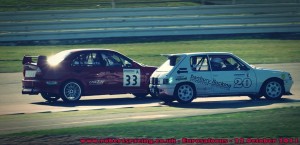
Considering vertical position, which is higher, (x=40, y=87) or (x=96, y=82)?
(x=96, y=82)

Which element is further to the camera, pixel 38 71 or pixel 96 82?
pixel 96 82

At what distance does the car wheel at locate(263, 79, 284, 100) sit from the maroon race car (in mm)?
3115

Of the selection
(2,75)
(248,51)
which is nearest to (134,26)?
(248,51)

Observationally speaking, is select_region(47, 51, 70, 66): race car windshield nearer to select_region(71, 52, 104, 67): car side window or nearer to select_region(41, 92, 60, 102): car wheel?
select_region(71, 52, 104, 67): car side window

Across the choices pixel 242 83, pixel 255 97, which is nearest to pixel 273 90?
pixel 255 97

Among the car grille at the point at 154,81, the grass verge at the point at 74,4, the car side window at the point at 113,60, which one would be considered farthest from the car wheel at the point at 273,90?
the grass verge at the point at 74,4

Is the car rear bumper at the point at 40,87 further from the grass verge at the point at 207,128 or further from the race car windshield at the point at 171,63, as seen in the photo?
the grass verge at the point at 207,128

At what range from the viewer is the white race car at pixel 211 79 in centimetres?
1914

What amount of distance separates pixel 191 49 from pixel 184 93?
36.5 ft

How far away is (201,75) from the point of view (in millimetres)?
19328

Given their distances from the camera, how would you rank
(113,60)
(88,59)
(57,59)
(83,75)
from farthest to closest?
(113,60)
(88,59)
(57,59)
(83,75)

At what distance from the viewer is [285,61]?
2866 cm

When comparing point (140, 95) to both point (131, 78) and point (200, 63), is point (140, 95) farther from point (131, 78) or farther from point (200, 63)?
point (200, 63)

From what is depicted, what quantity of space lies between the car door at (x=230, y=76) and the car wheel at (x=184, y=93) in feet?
2.01
